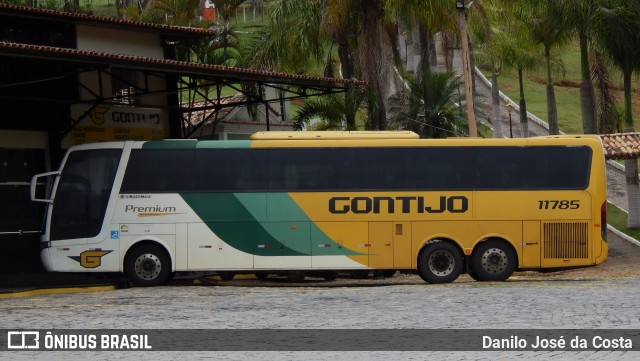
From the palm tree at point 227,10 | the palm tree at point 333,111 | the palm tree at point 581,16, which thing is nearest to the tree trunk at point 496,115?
the palm tree at point 581,16

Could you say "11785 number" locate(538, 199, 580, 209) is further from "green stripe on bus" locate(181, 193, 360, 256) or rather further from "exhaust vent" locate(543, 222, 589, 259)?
"green stripe on bus" locate(181, 193, 360, 256)

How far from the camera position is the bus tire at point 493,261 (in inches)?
978

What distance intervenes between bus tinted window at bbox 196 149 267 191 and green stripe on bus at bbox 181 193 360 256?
0.85 ft

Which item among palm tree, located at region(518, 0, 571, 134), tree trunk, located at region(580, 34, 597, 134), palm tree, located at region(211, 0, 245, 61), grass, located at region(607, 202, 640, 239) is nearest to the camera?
palm tree, located at region(518, 0, 571, 134)

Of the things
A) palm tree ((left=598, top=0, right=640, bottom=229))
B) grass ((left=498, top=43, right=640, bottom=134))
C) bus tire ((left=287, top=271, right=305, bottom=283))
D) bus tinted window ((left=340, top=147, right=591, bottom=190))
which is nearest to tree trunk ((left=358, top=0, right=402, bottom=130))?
palm tree ((left=598, top=0, right=640, bottom=229))

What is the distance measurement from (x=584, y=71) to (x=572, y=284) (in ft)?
58.6

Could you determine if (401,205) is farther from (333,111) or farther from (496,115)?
(496,115)

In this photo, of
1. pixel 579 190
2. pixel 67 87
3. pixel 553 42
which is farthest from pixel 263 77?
pixel 553 42

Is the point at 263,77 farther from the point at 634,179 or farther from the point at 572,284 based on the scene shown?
the point at 634,179

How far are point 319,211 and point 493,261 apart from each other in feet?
12.7

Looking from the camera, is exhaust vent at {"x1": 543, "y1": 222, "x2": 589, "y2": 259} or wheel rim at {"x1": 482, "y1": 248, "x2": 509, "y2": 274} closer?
exhaust vent at {"x1": 543, "y1": 222, "x2": 589, "y2": 259}

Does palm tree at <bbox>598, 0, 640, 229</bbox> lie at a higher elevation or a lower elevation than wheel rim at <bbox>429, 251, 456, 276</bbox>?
higher

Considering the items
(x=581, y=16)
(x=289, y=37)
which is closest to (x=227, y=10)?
(x=289, y=37)

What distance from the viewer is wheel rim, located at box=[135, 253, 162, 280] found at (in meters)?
24.8
